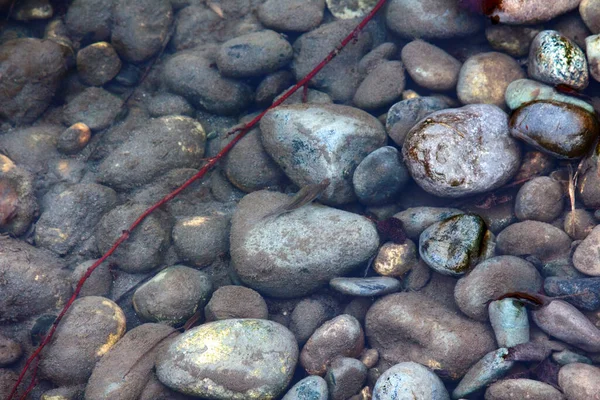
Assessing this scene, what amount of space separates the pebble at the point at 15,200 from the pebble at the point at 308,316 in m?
2.71

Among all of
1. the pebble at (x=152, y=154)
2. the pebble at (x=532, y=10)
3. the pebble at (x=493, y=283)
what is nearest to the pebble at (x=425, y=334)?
the pebble at (x=493, y=283)

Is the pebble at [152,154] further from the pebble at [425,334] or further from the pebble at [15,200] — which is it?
the pebble at [425,334]

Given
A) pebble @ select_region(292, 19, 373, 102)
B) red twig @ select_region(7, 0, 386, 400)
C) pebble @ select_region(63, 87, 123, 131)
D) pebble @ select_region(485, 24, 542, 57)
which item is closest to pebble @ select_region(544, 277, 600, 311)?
pebble @ select_region(485, 24, 542, 57)

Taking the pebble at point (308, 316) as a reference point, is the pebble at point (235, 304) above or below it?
above

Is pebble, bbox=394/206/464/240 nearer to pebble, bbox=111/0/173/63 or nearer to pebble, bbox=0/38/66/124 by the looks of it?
pebble, bbox=111/0/173/63

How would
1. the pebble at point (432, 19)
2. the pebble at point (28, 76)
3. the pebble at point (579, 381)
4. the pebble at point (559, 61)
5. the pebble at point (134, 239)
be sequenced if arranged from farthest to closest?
the pebble at point (28, 76) → the pebble at point (432, 19) → the pebble at point (134, 239) → the pebble at point (559, 61) → the pebble at point (579, 381)

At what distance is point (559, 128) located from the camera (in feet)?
11.7

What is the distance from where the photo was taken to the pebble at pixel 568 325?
124 inches

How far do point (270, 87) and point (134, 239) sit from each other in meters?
2.12

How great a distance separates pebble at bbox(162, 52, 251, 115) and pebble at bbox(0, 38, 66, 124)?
1181 mm

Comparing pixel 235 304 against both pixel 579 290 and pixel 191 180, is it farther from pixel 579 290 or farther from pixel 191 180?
pixel 579 290

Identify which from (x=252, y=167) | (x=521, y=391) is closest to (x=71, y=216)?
(x=252, y=167)

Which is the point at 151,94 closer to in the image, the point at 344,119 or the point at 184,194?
the point at 184,194

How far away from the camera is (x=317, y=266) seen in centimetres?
386
